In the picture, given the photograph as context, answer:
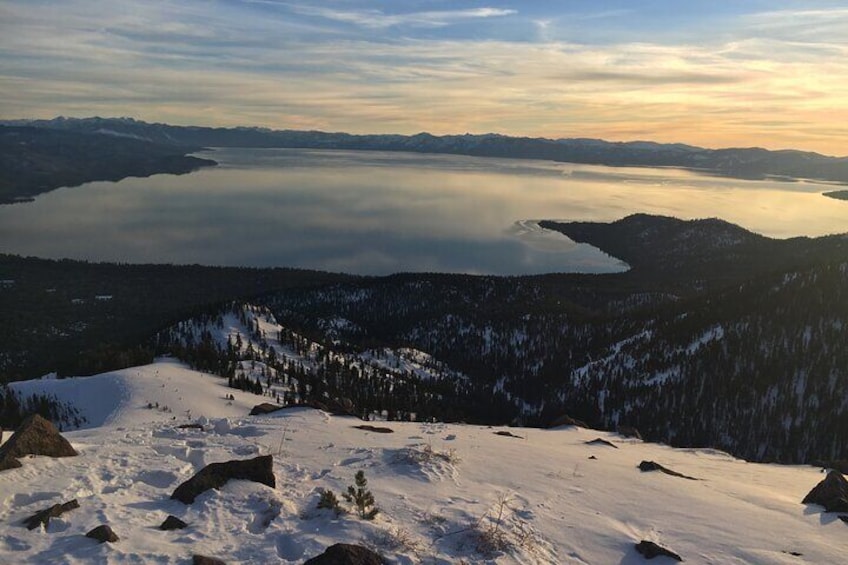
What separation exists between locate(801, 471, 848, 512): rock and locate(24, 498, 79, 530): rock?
56.9ft

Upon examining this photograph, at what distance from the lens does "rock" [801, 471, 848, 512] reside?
14664mm

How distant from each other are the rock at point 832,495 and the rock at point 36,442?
19.1 m

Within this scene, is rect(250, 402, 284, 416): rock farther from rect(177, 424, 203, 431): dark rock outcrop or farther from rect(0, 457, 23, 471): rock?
rect(0, 457, 23, 471): rock

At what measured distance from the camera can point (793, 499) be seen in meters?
16.4

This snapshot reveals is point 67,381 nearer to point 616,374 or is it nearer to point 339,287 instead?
point 616,374

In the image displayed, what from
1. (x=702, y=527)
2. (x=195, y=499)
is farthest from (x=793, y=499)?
(x=195, y=499)

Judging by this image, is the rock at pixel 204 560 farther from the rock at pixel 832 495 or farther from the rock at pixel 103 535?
the rock at pixel 832 495

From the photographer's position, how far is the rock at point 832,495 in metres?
14.7

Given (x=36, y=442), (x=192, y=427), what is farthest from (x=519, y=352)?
(x=36, y=442)

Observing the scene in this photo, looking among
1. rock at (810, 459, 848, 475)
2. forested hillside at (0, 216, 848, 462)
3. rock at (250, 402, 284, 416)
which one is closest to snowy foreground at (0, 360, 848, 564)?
rock at (810, 459, 848, 475)

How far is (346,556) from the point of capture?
9.61m

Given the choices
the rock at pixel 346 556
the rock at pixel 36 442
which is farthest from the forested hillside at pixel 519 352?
the rock at pixel 346 556

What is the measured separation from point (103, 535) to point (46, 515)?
1.48 meters

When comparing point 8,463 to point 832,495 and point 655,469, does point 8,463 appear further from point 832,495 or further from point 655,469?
point 832,495
